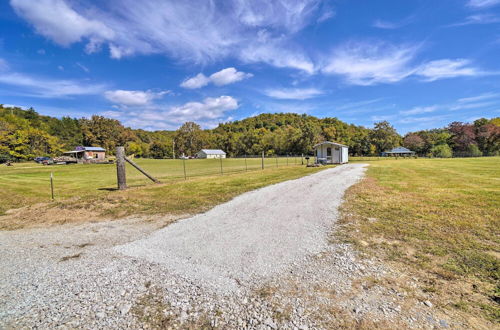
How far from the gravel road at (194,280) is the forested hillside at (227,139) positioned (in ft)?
179

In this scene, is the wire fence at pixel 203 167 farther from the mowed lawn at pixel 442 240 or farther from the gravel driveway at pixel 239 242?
the mowed lawn at pixel 442 240

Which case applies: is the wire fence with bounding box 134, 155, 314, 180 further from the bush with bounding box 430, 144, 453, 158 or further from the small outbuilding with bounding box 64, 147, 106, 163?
the bush with bounding box 430, 144, 453, 158

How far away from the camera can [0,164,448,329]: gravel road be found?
2438 millimetres

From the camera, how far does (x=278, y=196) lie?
8.95 metres

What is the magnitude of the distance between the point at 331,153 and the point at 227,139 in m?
67.0

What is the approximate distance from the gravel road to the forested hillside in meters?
54.7

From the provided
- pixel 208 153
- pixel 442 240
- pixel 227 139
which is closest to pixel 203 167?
pixel 442 240

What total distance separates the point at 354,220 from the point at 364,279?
2.84m

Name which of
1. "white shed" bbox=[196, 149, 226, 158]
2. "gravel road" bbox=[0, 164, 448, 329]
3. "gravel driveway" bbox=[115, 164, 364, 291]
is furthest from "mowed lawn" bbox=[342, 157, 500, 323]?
"white shed" bbox=[196, 149, 226, 158]

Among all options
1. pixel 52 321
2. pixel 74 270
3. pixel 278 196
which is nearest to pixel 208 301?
pixel 52 321

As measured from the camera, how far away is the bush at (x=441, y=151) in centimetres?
5867

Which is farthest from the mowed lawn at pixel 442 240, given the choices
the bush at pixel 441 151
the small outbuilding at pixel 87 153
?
the bush at pixel 441 151

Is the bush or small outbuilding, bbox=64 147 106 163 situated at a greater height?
small outbuilding, bbox=64 147 106 163

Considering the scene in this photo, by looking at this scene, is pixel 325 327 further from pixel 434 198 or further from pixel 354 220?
pixel 434 198
